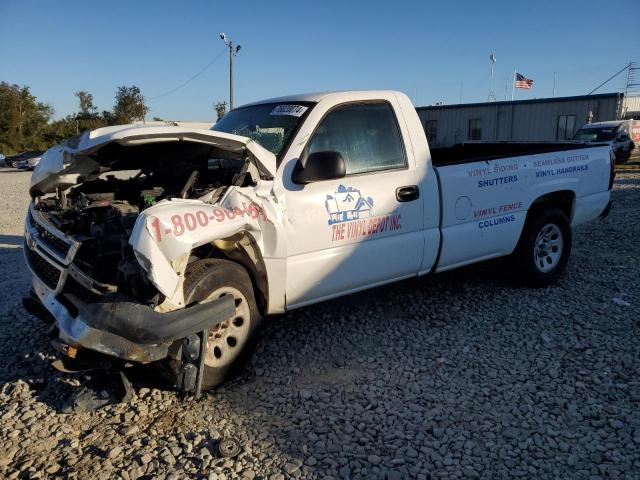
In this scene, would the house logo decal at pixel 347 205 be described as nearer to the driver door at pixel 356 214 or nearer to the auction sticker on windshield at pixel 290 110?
the driver door at pixel 356 214

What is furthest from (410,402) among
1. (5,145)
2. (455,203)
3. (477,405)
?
(5,145)

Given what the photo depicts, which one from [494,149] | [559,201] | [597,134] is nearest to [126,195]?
[559,201]

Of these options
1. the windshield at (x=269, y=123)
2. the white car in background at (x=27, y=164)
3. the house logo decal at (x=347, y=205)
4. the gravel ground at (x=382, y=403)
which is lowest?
the gravel ground at (x=382, y=403)

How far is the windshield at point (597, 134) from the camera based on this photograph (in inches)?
757

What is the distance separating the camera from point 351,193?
12.8 ft

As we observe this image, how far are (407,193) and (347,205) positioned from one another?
0.62 meters

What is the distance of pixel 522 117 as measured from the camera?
29250 millimetres

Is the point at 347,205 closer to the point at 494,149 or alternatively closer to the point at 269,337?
the point at 269,337

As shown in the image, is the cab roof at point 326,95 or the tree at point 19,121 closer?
the cab roof at point 326,95

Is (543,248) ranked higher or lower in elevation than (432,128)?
lower

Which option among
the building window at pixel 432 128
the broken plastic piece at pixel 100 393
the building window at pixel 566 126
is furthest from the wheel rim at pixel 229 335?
the building window at pixel 432 128

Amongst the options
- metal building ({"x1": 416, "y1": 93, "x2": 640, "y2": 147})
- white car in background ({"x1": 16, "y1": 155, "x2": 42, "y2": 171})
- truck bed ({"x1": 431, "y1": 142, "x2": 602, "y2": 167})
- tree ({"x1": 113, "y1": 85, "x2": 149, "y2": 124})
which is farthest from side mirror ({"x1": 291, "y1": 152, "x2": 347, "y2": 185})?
tree ({"x1": 113, "y1": 85, "x2": 149, "y2": 124})

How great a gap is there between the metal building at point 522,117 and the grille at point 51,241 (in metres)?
23.0

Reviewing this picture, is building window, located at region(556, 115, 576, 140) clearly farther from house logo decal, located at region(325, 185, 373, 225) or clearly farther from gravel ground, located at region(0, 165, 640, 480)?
house logo decal, located at region(325, 185, 373, 225)
